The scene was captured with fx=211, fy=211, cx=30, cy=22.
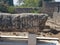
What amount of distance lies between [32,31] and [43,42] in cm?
94

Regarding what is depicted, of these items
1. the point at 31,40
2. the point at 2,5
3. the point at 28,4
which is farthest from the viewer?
the point at 28,4

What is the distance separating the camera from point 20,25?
20.0ft

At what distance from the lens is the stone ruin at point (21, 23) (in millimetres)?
6105

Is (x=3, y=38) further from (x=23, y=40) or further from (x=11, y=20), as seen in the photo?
(x=11, y=20)

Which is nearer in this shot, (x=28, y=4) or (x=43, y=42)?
(x=43, y=42)

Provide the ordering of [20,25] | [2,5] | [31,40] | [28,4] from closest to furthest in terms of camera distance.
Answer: [20,25], [31,40], [2,5], [28,4]

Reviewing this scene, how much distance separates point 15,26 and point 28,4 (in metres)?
37.2

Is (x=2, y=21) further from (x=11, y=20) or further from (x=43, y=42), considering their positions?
(x=43, y=42)

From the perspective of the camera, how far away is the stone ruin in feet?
20.0

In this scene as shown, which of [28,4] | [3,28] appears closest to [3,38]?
[3,28]

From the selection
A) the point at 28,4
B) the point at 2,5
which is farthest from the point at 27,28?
Answer: the point at 28,4

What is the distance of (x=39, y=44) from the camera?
682cm

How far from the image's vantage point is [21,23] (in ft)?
20.1

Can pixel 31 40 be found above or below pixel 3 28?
below
